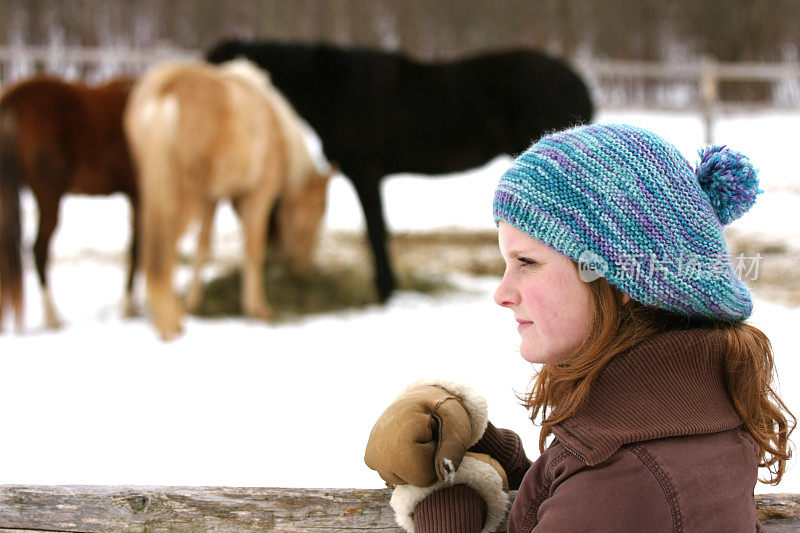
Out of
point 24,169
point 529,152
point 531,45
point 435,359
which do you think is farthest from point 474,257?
point 531,45

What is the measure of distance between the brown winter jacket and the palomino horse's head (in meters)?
3.61

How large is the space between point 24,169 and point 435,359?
7.95 ft

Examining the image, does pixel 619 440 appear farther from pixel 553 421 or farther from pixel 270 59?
pixel 270 59

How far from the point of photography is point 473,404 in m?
0.96

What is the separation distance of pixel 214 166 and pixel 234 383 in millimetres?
1399

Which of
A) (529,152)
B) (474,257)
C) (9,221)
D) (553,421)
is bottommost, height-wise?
(474,257)

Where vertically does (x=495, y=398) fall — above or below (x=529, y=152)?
below

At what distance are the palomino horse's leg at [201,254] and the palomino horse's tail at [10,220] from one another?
0.91 m

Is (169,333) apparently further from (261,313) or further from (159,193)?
(159,193)

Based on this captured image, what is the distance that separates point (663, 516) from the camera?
2.23 feet

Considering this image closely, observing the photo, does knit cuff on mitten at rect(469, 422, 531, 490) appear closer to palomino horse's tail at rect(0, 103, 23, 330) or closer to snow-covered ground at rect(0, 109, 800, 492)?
snow-covered ground at rect(0, 109, 800, 492)

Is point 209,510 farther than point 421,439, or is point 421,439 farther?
point 209,510

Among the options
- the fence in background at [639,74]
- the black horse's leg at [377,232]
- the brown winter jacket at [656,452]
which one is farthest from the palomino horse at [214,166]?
the fence in background at [639,74]

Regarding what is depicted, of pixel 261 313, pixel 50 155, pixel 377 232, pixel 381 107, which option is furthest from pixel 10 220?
pixel 381 107
